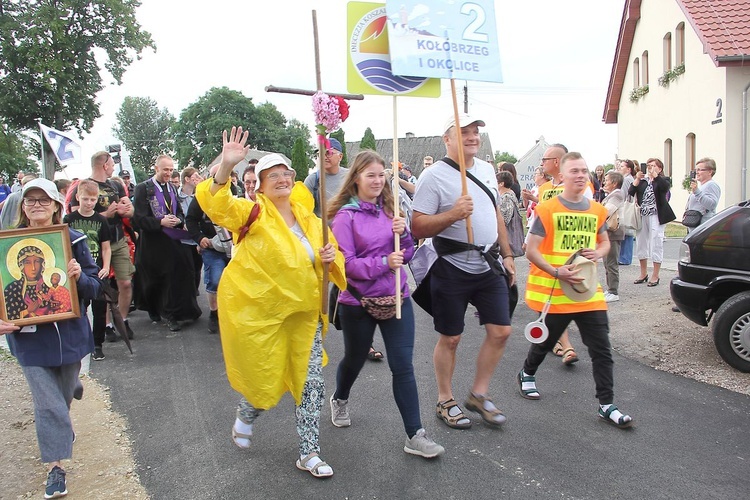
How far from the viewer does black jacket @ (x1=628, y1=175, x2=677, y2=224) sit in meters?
9.30

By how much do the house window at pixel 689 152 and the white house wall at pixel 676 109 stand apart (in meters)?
0.06

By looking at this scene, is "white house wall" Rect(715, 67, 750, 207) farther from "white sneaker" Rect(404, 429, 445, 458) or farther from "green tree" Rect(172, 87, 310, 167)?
"green tree" Rect(172, 87, 310, 167)

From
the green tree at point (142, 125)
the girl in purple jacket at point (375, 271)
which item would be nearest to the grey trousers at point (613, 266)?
the girl in purple jacket at point (375, 271)

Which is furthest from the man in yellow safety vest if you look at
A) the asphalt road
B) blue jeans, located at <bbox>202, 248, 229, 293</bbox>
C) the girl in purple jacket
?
blue jeans, located at <bbox>202, 248, 229, 293</bbox>

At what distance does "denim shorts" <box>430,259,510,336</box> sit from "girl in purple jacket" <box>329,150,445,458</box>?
30 centimetres

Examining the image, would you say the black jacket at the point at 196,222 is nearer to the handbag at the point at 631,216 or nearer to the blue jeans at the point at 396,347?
the blue jeans at the point at 396,347

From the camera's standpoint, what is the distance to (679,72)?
19.8 m

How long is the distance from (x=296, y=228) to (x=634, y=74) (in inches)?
961

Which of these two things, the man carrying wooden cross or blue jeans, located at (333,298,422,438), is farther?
the man carrying wooden cross

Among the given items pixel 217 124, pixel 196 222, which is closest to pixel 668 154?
pixel 196 222

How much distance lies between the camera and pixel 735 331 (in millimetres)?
5230

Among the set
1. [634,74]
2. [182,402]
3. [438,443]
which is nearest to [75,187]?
[182,402]

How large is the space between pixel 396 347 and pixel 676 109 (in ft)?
65.9

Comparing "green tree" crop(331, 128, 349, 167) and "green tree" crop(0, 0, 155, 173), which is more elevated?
"green tree" crop(0, 0, 155, 173)
